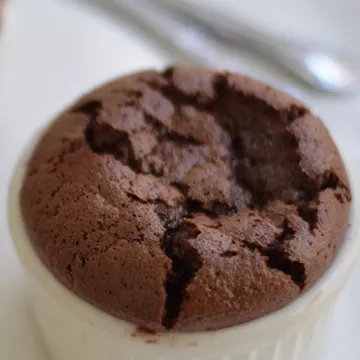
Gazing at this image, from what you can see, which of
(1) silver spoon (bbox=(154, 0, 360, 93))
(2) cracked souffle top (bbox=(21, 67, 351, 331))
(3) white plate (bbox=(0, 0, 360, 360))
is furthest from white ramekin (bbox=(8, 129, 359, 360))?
(1) silver spoon (bbox=(154, 0, 360, 93))

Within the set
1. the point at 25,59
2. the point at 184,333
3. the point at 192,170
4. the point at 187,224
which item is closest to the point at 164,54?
the point at 25,59

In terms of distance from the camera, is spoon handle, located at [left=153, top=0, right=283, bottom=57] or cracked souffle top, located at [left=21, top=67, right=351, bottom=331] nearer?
cracked souffle top, located at [left=21, top=67, right=351, bottom=331]

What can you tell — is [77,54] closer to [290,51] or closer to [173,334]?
[290,51]

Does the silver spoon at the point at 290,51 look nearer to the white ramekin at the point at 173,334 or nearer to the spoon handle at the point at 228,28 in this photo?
the spoon handle at the point at 228,28

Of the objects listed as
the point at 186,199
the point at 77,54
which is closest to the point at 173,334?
the point at 186,199

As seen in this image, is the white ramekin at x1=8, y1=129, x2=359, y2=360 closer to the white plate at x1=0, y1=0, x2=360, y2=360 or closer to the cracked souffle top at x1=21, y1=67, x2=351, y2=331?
the cracked souffle top at x1=21, y1=67, x2=351, y2=331
